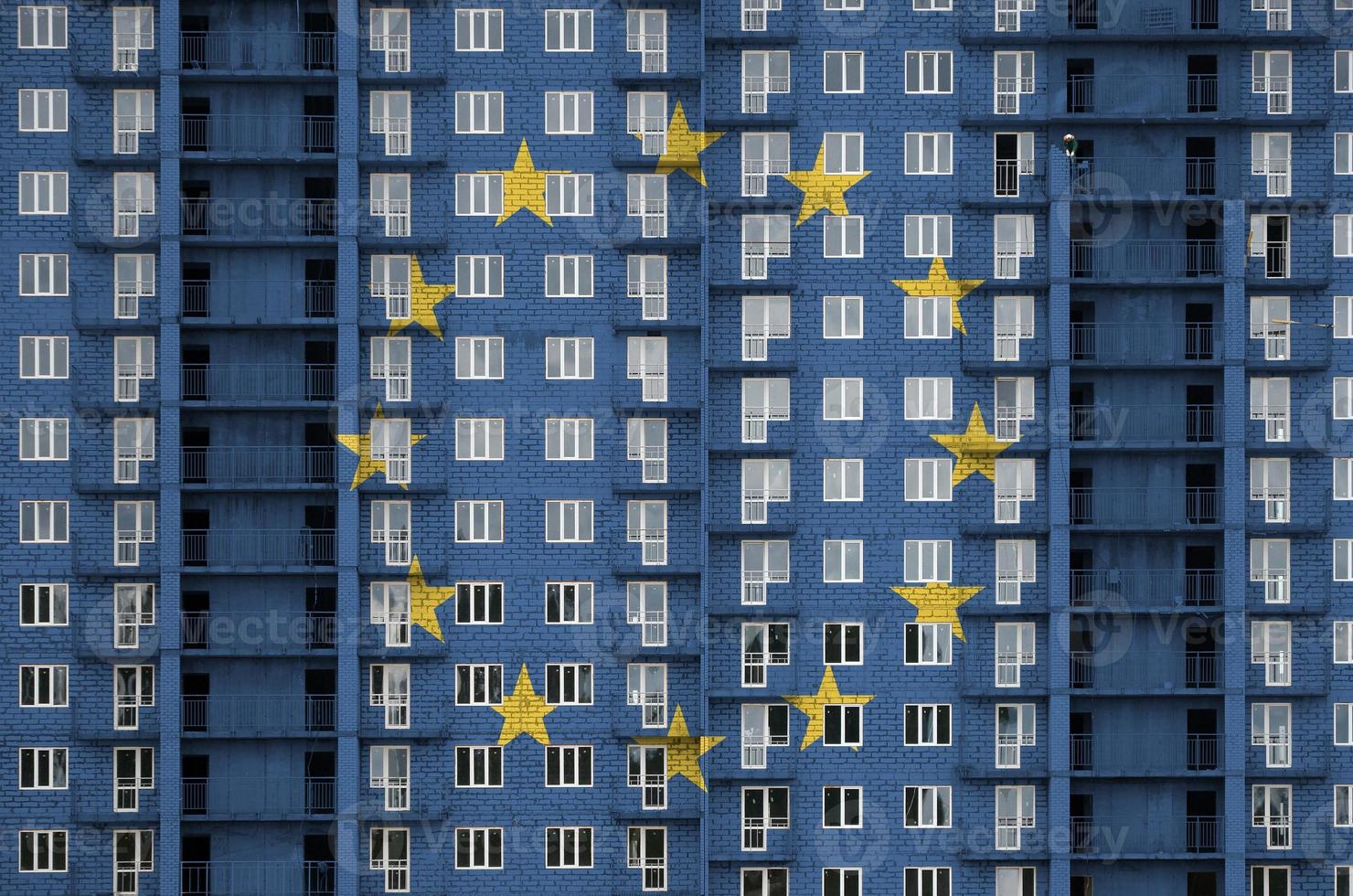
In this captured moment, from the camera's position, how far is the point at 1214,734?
60.9 meters

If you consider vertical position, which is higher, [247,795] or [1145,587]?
[1145,587]

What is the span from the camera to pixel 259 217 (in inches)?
2398

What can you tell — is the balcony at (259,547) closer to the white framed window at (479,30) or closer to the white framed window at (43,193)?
the white framed window at (43,193)

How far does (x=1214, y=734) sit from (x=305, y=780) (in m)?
32.7

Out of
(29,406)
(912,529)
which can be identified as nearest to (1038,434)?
(912,529)

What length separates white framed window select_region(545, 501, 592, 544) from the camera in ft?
200

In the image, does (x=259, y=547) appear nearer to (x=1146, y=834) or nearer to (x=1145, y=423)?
(x=1145, y=423)

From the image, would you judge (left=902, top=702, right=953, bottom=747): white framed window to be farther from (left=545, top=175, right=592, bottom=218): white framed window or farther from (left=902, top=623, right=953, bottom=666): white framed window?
(left=545, top=175, right=592, bottom=218): white framed window

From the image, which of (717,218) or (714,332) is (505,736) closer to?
(714,332)

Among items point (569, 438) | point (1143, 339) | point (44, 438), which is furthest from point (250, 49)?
point (1143, 339)

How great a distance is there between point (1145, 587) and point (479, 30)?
31.5 metres

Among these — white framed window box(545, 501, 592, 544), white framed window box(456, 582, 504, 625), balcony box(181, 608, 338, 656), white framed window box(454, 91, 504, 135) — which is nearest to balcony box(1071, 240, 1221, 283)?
white framed window box(545, 501, 592, 544)

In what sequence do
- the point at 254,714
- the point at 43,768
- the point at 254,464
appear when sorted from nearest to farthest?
the point at 254,714, the point at 43,768, the point at 254,464

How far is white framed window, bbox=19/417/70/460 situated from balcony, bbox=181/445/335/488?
14.9 feet
